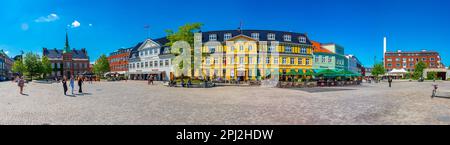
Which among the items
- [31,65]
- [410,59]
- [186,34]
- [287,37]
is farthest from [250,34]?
[410,59]

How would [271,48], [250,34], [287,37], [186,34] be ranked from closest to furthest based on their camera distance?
1. [186,34]
2. [271,48]
3. [250,34]
4. [287,37]

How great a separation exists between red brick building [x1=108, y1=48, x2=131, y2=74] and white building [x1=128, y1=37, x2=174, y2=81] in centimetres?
570

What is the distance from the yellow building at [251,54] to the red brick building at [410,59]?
8191 centimetres

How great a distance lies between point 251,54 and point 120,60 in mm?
52617

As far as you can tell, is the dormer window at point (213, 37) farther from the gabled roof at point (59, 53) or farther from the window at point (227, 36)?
the gabled roof at point (59, 53)

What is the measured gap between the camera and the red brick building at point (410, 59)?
4139 inches

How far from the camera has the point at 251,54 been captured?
4969 centimetres

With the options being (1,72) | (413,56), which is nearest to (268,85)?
(413,56)

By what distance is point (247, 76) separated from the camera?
1960 inches

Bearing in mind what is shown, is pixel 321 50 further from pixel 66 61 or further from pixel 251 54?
pixel 66 61

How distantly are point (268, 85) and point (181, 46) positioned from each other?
530 inches

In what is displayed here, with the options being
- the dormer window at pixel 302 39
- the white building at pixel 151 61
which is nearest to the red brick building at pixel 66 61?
the white building at pixel 151 61
